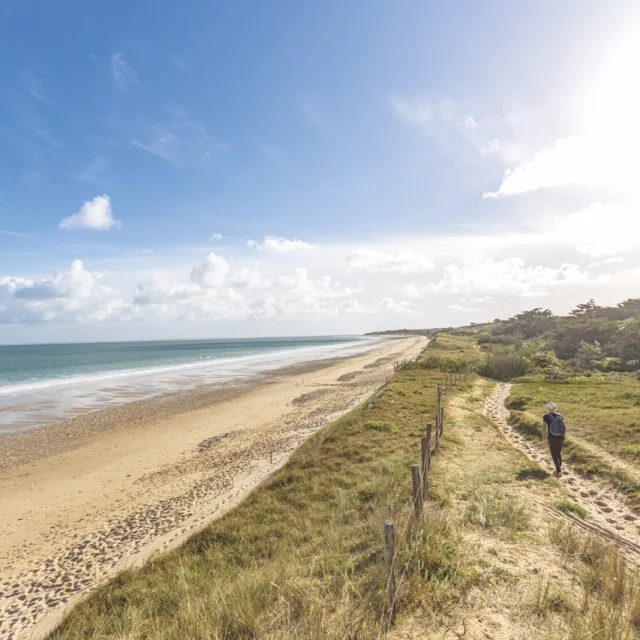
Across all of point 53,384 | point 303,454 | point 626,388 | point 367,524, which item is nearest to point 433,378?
point 626,388

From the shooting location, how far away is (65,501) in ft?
48.1

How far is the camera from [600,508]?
10.4 metres

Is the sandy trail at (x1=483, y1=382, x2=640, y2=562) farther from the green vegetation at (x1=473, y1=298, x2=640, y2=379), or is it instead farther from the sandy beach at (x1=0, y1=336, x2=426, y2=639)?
the green vegetation at (x1=473, y1=298, x2=640, y2=379)

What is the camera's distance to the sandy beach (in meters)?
10.0

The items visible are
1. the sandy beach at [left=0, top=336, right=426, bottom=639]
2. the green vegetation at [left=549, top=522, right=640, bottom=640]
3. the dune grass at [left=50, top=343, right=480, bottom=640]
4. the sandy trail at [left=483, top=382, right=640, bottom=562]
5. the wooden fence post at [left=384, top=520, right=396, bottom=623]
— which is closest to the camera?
the green vegetation at [left=549, top=522, right=640, bottom=640]

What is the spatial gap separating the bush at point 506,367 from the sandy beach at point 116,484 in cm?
1828

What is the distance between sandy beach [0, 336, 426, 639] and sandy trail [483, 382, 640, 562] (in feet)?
36.0

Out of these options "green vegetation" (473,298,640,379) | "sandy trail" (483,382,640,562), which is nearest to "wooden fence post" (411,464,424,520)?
"sandy trail" (483,382,640,562)

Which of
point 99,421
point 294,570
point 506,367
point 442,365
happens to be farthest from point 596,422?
point 99,421

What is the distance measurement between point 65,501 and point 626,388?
34.5 metres

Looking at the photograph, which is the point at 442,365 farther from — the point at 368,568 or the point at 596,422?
the point at 368,568

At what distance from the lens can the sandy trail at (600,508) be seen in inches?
340

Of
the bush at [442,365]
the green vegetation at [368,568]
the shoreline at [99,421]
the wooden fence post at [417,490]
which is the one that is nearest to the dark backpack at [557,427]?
the green vegetation at [368,568]

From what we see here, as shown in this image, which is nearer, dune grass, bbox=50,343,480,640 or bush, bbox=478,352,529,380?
dune grass, bbox=50,343,480,640
